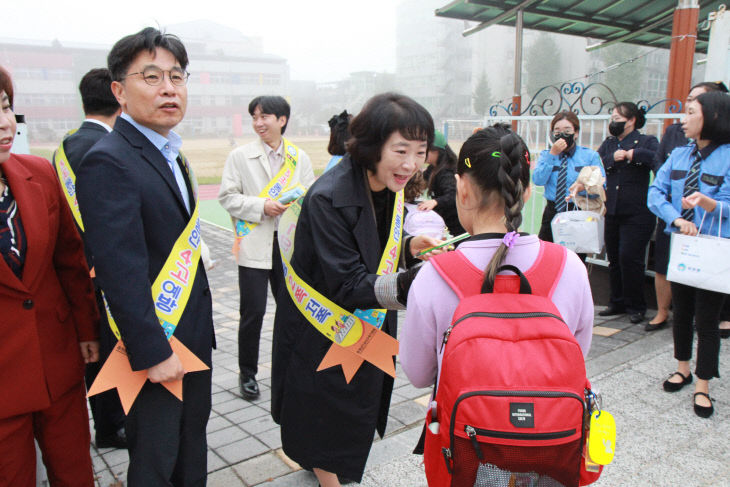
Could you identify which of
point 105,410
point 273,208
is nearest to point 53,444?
point 105,410

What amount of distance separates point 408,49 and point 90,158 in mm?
17494

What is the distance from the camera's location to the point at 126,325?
1695 mm

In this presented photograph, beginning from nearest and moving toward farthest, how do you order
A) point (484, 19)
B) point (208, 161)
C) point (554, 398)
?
point (554, 398)
point (484, 19)
point (208, 161)

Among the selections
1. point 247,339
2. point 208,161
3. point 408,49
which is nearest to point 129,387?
point 247,339

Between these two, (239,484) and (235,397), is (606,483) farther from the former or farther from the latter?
(235,397)

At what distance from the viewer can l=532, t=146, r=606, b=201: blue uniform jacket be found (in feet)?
15.5

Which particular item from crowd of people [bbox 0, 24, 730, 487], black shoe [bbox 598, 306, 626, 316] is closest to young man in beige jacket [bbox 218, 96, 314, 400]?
crowd of people [bbox 0, 24, 730, 487]

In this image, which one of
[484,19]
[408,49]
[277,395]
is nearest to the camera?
[277,395]

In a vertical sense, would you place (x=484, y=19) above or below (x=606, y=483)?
above

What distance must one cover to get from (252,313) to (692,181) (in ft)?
10.4

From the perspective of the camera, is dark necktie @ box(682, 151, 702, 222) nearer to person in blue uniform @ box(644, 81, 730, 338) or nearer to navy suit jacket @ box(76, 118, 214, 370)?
person in blue uniform @ box(644, 81, 730, 338)

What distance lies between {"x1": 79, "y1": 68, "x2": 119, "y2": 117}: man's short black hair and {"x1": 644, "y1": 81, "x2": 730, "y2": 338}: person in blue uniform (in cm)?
424

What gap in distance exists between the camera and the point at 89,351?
6.82 feet

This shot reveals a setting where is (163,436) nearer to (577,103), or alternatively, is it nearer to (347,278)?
(347,278)
